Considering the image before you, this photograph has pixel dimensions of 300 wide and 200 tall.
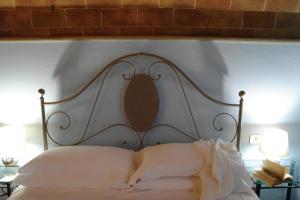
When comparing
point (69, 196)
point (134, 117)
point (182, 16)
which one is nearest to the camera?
point (69, 196)

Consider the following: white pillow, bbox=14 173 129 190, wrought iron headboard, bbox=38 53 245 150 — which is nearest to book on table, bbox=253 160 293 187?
wrought iron headboard, bbox=38 53 245 150

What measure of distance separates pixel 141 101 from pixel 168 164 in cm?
63

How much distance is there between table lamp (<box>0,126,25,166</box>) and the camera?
7.23ft

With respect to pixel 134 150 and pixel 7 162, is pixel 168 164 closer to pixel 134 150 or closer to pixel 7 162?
pixel 134 150

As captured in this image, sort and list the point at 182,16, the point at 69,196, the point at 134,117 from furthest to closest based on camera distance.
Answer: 1. the point at 134,117
2. the point at 182,16
3. the point at 69,196

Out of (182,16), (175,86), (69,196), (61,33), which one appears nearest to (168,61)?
(175,86)

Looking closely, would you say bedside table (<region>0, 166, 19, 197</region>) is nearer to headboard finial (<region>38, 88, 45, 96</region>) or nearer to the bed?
the bed

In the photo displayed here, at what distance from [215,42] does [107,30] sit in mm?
899

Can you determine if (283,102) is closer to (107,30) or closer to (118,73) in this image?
(118,73)

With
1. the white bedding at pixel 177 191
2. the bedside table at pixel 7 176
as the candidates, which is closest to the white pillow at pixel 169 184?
the white bedding at pixel 177 191

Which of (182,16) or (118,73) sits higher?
(182,16)

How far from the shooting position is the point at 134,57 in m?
2.25

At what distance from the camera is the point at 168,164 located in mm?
1856

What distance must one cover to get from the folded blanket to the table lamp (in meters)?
1.49
